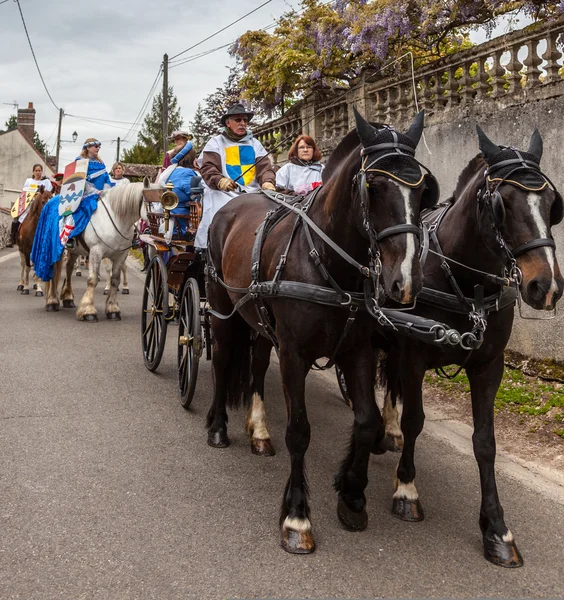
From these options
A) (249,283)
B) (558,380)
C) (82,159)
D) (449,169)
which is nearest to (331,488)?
(249,283)

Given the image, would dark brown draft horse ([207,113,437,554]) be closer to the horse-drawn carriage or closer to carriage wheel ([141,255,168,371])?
the horse-drawn carriage

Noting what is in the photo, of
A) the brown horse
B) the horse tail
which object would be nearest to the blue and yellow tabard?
the horse tail

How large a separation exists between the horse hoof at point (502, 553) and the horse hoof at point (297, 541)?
85cm

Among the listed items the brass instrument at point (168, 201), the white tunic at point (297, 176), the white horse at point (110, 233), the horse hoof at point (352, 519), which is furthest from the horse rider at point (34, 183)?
the horse hoof at point (352, 519)

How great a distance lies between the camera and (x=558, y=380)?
593cm

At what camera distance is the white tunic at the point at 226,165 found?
232 inches

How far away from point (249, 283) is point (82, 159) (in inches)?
264

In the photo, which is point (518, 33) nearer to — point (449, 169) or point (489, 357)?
point (449, 169)

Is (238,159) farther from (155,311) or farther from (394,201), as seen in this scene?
(394,201)

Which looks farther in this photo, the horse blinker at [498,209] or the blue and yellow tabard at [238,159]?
the blue and yellow tabard at [238,159]

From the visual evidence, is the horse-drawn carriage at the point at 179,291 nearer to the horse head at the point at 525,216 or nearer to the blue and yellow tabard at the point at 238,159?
the blue and yellow tabard at the point at 238,159

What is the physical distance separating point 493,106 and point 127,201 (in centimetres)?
534

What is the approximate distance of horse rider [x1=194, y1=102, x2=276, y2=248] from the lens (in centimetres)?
583

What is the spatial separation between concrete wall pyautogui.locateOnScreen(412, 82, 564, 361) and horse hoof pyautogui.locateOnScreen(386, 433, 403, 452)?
2014 mm
